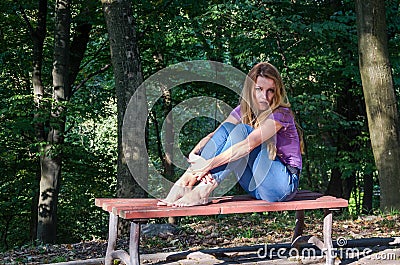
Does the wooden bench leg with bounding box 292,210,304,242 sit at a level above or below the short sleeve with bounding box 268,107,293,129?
below

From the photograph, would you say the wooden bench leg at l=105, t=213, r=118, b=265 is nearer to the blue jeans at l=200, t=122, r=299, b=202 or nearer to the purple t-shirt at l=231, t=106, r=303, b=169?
the blue jeans at l=200, t=122, r=299, b=202

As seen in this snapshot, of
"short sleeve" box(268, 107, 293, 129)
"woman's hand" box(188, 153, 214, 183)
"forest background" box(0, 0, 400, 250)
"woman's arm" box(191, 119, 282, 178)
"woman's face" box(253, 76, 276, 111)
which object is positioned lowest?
"woman's hand" box(188, 153, 214, 183)

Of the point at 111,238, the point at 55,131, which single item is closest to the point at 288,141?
the point at 111,238

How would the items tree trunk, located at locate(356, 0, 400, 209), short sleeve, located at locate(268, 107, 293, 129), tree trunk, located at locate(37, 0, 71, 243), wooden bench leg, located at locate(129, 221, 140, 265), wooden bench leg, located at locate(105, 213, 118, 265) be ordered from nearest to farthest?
wooden bench leg, located at locate(129, 221, 140, 265), short sleeve, located at locate(268, 107, 293, 129), wooden bench leg, located at locate(105, 213, 118, 265), tree trunk, located at locate(356, 0, 400, 209), tree trunk, located at locate(37, 0, 71, 243)

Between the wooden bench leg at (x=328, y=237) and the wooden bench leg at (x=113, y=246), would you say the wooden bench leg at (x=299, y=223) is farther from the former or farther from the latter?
the wooden bench leg at (x=113, y=246)

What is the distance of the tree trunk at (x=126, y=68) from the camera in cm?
655

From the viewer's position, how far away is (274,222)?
7328mm

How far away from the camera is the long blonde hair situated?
3.97 meters

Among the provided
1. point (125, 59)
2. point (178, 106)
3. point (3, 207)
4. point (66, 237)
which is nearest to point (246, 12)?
point (178, 106)

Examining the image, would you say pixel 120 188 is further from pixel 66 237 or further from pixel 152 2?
pixel 66 237

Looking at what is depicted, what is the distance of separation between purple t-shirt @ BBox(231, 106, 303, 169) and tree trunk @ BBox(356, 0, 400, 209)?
3.80 m

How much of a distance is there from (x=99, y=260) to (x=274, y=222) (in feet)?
11.1

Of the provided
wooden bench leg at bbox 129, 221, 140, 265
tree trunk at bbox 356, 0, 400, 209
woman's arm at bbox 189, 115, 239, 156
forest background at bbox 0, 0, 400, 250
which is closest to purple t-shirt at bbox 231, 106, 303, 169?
woman's arm at bbox 189, 115, 239, 156

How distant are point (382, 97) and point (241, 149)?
438cm
